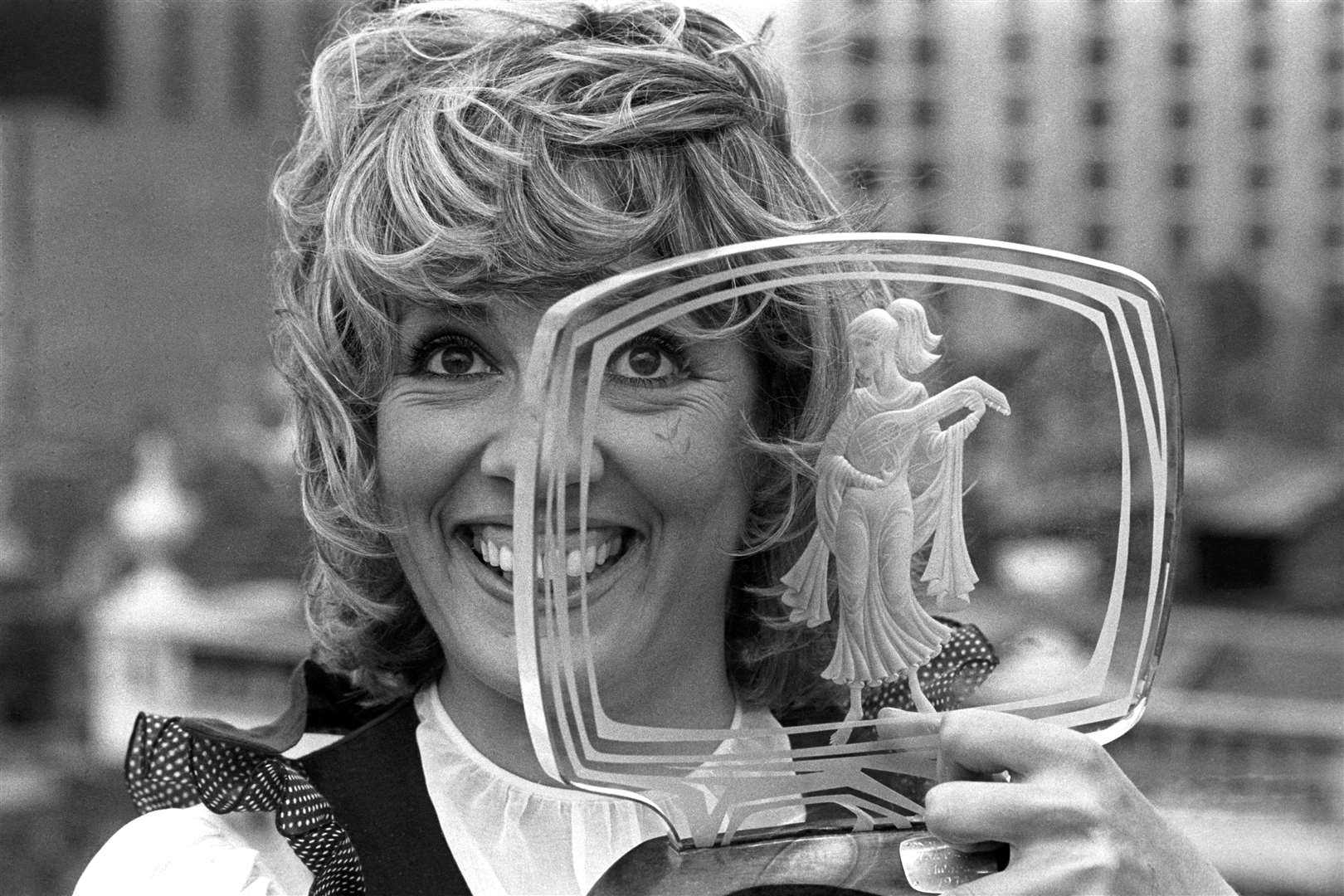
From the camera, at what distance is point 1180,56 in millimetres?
16312

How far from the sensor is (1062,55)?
14.8 metres

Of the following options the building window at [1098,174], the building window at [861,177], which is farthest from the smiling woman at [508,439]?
the building window at [1098,174]

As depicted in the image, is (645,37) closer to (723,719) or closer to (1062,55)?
(723,719)

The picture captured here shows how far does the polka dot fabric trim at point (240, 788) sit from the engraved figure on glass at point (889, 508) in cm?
21

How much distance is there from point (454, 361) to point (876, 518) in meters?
0.17

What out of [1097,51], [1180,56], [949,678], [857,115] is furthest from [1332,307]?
[949,678]

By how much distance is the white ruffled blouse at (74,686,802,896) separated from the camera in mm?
625

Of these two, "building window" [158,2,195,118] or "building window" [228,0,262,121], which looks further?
"building window" [228,0,262,121]

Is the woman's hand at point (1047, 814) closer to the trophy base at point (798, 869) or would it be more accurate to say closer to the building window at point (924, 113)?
the trophy base at point (798, 869)

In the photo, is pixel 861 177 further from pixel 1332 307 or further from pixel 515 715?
pixel 1332 307

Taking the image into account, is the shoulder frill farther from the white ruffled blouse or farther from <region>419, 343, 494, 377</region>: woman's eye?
<region>419, 343, 494, 377</region>: woman's eye

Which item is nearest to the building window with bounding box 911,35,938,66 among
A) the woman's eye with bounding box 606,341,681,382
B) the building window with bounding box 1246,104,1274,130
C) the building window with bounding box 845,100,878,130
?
the building window with bounding box 1246,104,1274,130

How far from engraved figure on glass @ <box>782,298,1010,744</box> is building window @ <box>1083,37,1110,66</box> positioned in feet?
50.8

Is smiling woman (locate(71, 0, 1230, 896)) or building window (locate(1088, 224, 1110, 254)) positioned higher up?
building window (locate(1088, 224, 1110, 254))
